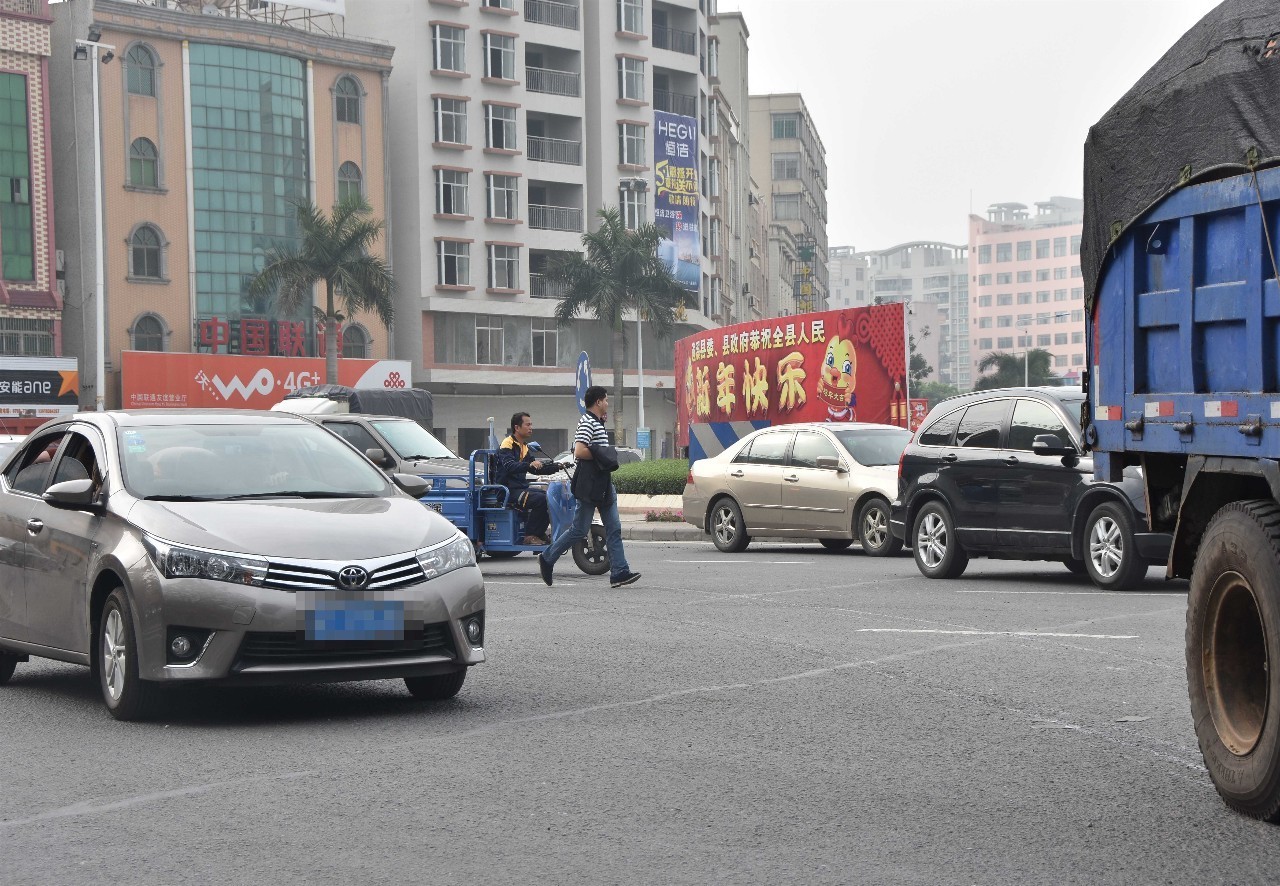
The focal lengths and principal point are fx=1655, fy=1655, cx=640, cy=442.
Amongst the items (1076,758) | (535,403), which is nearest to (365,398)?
(1076,758)

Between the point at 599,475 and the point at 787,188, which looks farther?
the point at 787,188

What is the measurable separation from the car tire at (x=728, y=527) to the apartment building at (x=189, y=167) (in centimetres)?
4558

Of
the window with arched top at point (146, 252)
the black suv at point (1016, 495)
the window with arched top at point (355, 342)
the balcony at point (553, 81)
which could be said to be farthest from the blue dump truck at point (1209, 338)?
the balcony at point (553, 81)

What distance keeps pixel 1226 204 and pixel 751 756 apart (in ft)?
9.32

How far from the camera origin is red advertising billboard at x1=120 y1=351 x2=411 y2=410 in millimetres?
63250

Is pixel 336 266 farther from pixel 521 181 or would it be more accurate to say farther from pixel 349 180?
pixel 521 181

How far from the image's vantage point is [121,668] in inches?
309

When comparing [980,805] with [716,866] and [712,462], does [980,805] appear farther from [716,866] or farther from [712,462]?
[712,462]

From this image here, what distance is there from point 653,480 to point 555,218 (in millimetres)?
46208

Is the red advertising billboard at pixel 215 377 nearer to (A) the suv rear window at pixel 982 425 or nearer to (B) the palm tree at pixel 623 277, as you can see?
(B) the palm tree at pixel 623 277

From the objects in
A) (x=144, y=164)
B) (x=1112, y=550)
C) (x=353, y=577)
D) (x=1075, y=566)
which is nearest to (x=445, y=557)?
(x=353, y=577)

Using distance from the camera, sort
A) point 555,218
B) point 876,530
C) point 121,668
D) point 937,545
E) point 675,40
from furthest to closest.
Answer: point 675,40, point 555,218, point 876,530, point 937,545, point 121,668

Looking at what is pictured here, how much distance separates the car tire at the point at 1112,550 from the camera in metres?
13.9

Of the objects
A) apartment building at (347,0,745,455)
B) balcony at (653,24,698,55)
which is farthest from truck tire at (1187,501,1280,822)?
balcony at (653,24,698,55)
